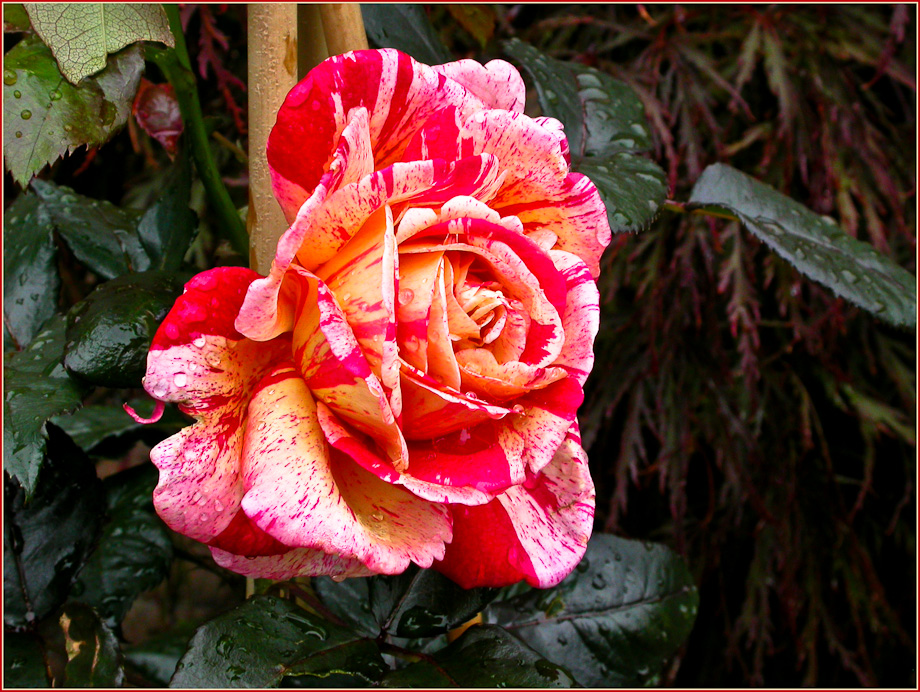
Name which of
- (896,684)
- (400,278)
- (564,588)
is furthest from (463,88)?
(896,684)

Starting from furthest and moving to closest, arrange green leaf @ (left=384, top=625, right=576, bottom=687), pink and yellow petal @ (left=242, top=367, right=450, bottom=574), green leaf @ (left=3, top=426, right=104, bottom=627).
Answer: green leaf @ (left=3, top=426, right=104, bottom=627)
green leaf @ (left=384, top=625, right=576, bottom=687)
pink and yellow petal @ (left=242, top=367, right=450, bottom=574)

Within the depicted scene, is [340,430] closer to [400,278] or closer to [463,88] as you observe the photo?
[400,278]

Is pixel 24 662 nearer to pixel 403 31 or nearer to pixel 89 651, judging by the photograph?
pixel 89 651

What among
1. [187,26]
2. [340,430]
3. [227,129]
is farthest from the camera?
[227,129]

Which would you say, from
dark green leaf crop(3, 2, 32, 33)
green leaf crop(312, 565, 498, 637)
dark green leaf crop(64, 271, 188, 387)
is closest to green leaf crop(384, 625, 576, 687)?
green leaf crop(312, 565, 498, 637)

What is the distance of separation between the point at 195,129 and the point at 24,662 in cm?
38

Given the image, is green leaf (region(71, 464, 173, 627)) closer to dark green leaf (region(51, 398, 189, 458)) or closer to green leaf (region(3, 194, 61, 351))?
dark green leaf (region(51, 398, 189, 458))

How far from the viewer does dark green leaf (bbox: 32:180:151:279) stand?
561mm

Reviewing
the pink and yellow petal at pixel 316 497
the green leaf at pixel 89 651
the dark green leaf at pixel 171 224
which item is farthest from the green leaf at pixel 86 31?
the green leaf at pixel 89 651

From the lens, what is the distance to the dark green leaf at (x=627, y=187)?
1.62 ft

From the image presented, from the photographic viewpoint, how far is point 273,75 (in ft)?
1.35

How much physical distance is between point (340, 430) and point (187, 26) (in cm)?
79

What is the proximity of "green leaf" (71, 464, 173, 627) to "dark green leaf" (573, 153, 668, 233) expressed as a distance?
0.46 meters

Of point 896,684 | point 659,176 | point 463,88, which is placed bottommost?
point 896,684
